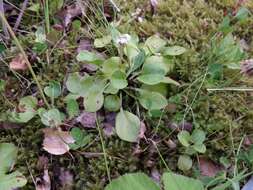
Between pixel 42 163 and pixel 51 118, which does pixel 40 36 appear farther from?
pixel 42 163

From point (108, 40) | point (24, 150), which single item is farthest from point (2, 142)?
point (108, 40)

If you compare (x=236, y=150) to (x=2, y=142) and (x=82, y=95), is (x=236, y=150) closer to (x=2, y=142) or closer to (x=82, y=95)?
(x=82, y=95)

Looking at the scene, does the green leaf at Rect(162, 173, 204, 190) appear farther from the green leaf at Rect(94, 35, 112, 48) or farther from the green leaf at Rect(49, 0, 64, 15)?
the green leaf at Rect(49, 0, 64, 15)

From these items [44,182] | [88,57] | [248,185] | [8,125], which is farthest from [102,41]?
[248,185]

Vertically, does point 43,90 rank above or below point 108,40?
below

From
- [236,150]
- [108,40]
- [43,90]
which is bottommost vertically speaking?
[236,150]

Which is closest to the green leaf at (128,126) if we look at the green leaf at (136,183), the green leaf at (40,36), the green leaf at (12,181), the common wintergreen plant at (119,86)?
the common wintergreen plant at (119,86)
